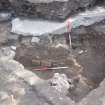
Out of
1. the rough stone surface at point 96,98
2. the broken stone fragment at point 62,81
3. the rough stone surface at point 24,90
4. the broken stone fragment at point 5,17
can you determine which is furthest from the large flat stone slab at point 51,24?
the rough stone surface at point 96,98

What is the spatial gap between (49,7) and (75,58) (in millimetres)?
1055

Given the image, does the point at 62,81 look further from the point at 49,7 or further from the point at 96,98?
the point at 49,7

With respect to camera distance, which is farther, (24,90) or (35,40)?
(35,40)

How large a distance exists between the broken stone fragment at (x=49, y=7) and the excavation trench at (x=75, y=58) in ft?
1.26

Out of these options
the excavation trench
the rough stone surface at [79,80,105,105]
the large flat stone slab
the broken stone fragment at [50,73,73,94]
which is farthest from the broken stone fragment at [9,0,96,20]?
the rough stone surface at [79,80,105,105]

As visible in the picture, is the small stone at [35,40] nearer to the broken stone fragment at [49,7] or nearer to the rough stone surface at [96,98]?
the broken stone fragment at [49,7]

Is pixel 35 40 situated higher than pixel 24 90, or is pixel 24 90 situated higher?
pixel 24 90

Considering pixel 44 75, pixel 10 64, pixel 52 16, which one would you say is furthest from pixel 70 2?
pixel 10 64

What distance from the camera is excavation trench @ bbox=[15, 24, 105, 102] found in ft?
13.7

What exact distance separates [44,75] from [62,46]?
0.83 metres

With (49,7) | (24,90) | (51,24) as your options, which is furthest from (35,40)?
(24,90)

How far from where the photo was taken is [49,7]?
507 centimetres

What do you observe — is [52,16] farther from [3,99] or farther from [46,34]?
[3,99]

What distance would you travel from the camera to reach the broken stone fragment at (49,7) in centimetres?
504
